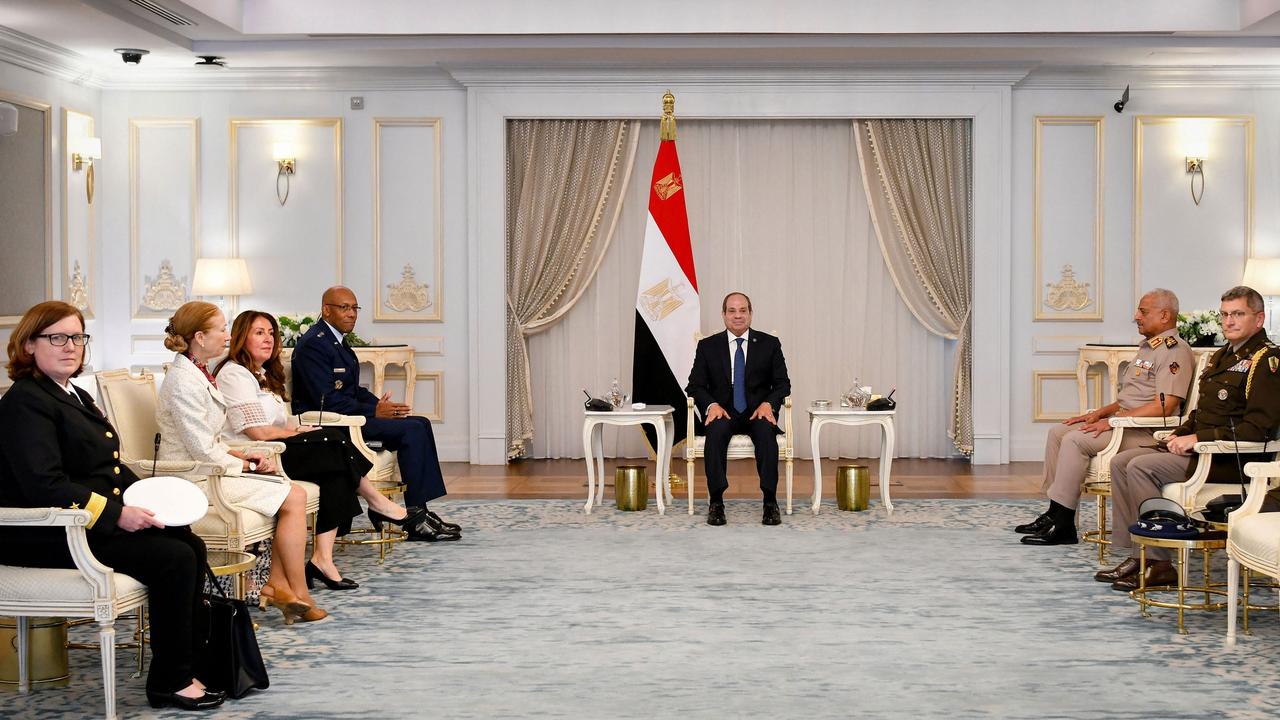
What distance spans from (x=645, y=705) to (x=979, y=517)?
3.77m

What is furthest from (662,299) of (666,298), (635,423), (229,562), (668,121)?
(229,562)

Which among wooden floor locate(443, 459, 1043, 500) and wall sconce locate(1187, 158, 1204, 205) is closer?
wooden floor locate(443, 459, 1043, 500)

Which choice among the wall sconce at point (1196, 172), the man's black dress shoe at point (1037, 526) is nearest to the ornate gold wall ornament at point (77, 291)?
the man's black dress shoe at point (1037, 526)

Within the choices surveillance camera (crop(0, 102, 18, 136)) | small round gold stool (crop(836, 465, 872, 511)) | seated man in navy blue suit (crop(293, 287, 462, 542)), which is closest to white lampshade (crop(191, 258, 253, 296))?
surveillance camera (crop(0, 102, 18, 136))

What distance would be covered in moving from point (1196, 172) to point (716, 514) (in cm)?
510

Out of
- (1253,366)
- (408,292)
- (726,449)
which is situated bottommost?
(726,449)

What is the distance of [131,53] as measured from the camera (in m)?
8.66

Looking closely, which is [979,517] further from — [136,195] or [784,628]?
[136,195]

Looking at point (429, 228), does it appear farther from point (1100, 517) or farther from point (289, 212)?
point (1100, 517)

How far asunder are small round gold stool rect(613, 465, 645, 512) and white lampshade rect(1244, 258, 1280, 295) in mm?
4796

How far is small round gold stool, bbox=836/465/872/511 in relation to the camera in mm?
7145

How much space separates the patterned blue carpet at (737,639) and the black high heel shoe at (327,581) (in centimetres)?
6

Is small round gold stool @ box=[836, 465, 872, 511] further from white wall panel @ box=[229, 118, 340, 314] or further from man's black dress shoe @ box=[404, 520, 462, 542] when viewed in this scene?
white wall panel @ box=[229, 118, 340, 314]

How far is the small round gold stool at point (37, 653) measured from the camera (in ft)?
12.6
